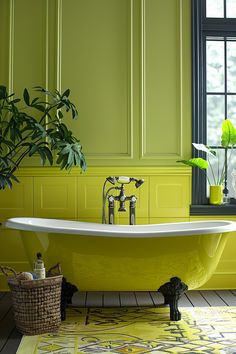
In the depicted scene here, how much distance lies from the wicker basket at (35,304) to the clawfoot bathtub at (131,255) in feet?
0.86

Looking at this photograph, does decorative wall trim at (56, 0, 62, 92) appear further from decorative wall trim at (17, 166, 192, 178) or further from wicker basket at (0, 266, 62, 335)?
wicker basket at (0, 266, 62, 335)

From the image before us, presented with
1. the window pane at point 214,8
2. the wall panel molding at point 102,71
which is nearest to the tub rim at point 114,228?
the wall panel molding at point 102,71

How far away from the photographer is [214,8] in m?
3.83

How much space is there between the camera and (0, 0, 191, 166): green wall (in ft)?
11.8

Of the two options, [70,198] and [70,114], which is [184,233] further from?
[70,114]

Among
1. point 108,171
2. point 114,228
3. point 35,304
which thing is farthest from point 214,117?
point 35,304

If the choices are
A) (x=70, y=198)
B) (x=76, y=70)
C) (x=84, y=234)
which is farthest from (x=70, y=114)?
(x=84, y=234)

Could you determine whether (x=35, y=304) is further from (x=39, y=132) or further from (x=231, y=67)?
(x=231, y=67)

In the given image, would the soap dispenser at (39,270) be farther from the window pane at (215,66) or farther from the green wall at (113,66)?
the window pane at (215,66)

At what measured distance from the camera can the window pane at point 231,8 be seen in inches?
151

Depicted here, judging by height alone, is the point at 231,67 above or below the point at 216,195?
above

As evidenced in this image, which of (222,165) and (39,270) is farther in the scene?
(222,165)

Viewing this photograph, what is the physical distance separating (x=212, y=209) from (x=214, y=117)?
753 mm

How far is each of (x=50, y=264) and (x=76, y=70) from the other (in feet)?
5.16
